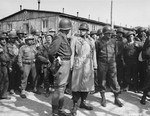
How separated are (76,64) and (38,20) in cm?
2024

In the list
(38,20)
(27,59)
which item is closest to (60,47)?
(27,59)

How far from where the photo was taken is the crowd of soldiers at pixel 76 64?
4331mm

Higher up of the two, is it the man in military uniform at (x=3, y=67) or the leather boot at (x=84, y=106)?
the man in military uniform at (x=3, y=67)

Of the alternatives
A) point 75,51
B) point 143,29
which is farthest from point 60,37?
point 143,29

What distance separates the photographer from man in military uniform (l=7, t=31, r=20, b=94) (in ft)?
20.6

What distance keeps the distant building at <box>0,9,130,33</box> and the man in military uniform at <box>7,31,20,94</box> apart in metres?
15.3

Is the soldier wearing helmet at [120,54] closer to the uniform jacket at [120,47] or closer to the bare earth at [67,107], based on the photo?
the uniform jacket at [120,47]

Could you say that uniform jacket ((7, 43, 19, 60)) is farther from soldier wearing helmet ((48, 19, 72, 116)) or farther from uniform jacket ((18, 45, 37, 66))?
soldier wearing helmet ((48, 19, 72, 116))

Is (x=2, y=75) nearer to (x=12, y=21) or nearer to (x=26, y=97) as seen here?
(x=26, y=97)

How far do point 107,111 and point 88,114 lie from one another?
1.79 feet

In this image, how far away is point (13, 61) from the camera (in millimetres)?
6387

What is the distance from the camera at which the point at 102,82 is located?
5.41 m

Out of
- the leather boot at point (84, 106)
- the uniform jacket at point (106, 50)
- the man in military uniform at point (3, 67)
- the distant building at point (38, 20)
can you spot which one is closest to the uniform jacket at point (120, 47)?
the uniform jacket at point (106, 50)

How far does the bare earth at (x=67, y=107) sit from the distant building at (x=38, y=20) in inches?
640
